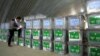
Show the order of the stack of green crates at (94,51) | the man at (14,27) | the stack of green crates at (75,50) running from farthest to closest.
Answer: the man at (14,27) → the stack of green crates at (75,50) → the stack of green crates at (94,51)

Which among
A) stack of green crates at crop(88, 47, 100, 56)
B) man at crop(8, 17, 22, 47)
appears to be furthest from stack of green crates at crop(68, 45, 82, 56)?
man at crop(8, 17, 22, 47)

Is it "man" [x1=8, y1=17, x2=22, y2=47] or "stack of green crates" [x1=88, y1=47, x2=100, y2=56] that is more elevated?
"man" [x1=8, y1=17, x2=22, y2=47]

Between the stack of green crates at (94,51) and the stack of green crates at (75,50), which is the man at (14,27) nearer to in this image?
the stack of green crates at (75,50)

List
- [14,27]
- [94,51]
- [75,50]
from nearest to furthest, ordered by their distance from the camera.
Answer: [94,51]
[75,50]
[14,27]

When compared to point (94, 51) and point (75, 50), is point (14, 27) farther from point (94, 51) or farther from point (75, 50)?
point (94, 51)

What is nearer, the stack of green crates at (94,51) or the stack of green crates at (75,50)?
the stack of green crates at (94,51)

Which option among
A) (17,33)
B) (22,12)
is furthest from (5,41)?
(22,12)

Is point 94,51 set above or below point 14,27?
below

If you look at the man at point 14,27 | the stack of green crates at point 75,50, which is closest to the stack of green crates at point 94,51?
the stack of green crates at point 75,50

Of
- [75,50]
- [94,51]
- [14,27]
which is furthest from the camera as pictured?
[14,27]

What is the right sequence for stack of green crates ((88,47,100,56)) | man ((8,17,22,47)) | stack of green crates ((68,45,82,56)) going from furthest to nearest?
man ((8,17,22,47)) < stack of green crates ((68,45,82,56)) < stack of green crates ((88,47,100,56))

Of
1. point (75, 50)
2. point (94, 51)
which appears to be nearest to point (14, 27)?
point (75, 50)

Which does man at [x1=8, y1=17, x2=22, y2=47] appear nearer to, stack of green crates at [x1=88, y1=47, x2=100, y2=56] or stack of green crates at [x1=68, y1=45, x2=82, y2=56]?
stack of green crates at [x1=68, y1=45, x2=82, y2=56]

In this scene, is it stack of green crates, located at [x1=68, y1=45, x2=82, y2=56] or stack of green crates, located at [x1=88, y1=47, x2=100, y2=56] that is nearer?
stack of green crates, located at [x1=88, y1=47, x2=100, y2=56]
